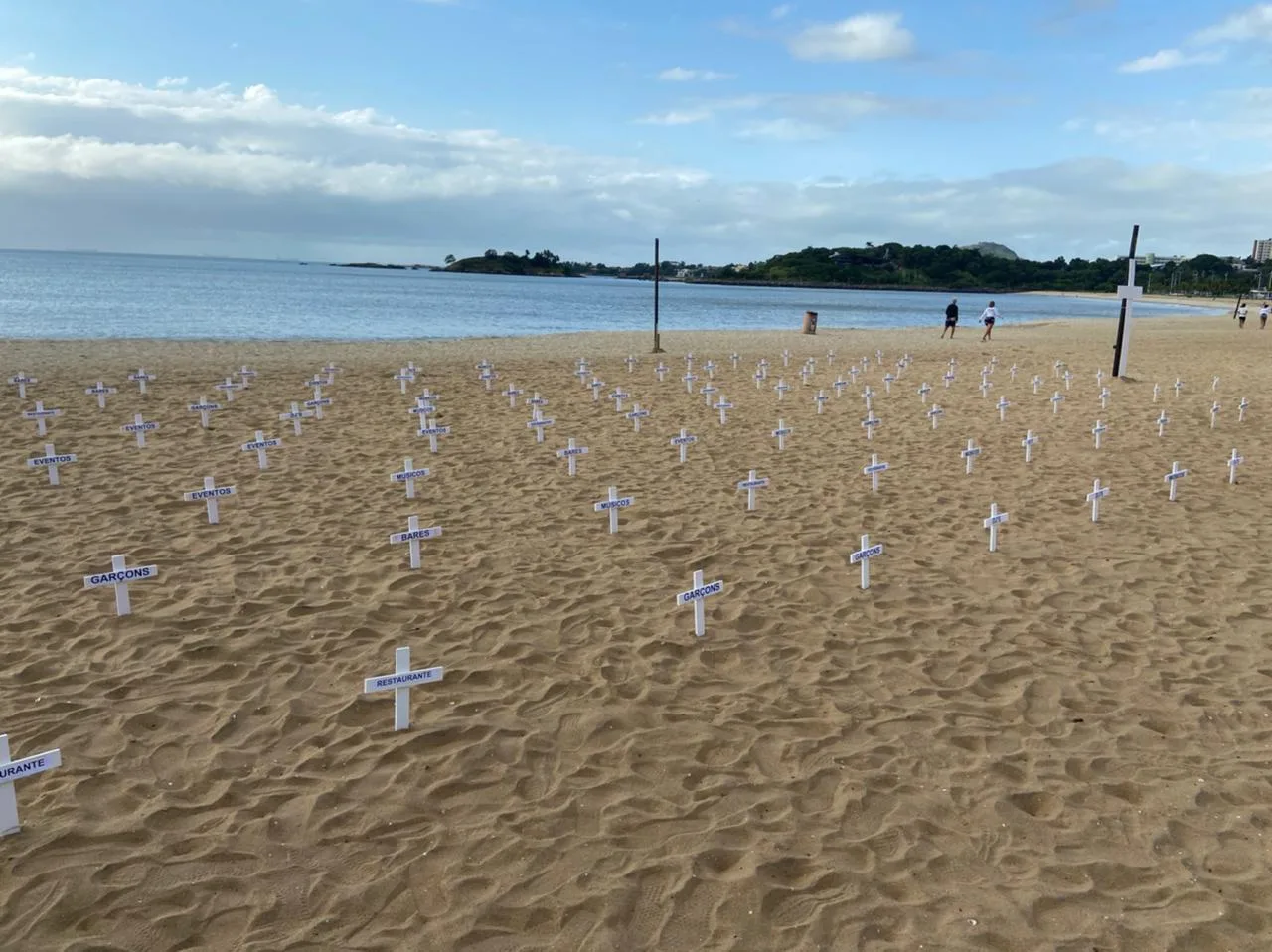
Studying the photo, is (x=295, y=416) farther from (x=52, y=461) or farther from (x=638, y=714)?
(x=638, y=714)

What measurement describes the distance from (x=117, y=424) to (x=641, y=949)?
11.7 metres

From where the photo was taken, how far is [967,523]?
792 cm

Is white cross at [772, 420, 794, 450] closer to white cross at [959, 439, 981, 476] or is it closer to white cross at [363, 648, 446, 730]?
white cross at [959, 439, 981, 476]

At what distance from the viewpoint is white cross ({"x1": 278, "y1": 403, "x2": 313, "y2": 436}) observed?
11391 mm

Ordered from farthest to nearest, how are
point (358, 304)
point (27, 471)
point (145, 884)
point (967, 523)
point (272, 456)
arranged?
point (358, 304) < point (272, 456) < point (27, 471) < point (967, 523) < point (145, 884)

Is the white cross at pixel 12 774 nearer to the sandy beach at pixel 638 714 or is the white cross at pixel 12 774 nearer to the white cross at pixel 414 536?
the sandy beach at pixel 638 714

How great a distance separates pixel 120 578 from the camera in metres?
5.20

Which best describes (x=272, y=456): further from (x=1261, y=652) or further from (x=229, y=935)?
(x=1261, y=652)

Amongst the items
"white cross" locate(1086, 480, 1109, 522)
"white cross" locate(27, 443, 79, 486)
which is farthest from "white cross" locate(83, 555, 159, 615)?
"white cross" locate(1086, 480, 1109, 522)

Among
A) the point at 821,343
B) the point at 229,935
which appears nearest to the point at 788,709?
the point at 229,935

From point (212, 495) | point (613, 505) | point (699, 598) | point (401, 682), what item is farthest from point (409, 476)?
point (401, 682)

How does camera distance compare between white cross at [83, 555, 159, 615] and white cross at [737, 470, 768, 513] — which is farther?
white cross at [737, 470, 768, 513]

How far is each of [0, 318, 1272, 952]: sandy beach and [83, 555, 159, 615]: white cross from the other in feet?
0.37

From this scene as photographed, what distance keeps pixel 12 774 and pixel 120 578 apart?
198 cm
